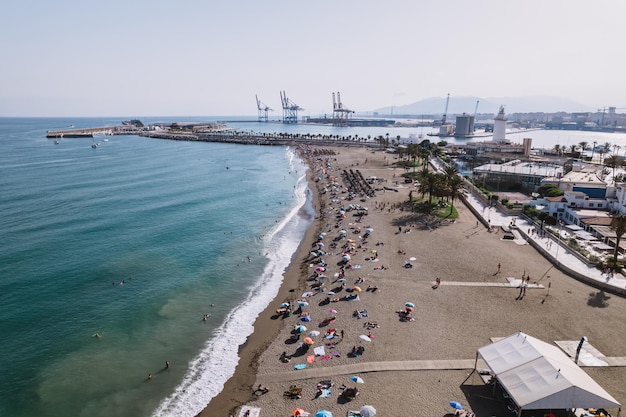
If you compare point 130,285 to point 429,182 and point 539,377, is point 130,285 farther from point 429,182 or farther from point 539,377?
point 429,182

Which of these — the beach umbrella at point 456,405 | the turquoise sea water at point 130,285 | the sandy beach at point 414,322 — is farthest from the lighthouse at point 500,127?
the beach umbrella at point 456,405

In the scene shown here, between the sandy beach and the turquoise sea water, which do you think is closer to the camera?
the sandy beach

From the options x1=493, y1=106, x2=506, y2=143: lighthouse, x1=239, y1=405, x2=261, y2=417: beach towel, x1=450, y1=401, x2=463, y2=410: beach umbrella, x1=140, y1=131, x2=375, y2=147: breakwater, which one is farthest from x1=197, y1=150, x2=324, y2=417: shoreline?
x1=493, y1=106, x2=506, y2=143: lighthouse

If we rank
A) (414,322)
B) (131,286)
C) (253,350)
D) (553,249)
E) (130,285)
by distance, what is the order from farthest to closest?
(553,249) < (130,285) < (131,286) < (414,322) < (253,350)

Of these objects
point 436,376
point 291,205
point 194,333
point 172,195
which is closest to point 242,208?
point 291,205

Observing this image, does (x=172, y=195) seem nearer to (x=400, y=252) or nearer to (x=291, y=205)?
(x=291, y=205)

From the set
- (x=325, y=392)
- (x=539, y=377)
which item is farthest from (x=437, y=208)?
(x=325, y=392)

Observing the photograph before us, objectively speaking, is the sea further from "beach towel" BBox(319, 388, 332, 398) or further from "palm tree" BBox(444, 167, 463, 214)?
"palm tree" BBox(444, 167, 463, 214)
